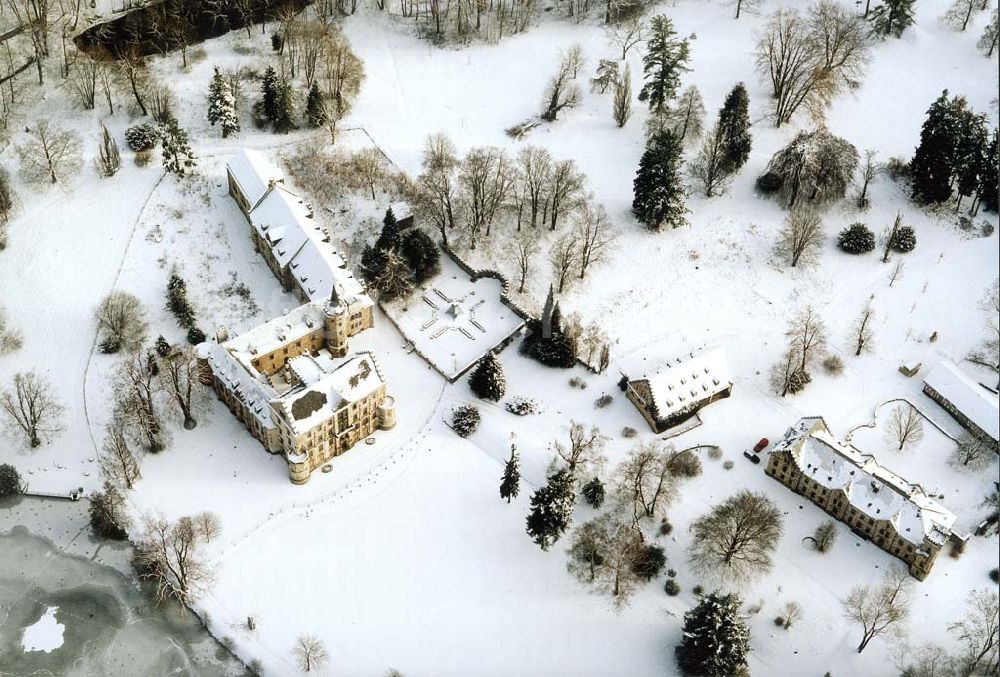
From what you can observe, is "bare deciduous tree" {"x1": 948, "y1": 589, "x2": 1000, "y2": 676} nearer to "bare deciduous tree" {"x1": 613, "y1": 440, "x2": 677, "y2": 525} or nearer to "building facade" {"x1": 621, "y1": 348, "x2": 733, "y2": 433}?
"bare deciduous tree" {"x1": 613, "y1": 440, "x2": 677, "y2": 525}

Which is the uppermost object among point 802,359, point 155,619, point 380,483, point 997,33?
point 997,33

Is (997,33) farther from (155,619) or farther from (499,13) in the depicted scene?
(155,619)

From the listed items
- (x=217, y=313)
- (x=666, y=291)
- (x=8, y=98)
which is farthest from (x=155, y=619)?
(x=8, y=98)

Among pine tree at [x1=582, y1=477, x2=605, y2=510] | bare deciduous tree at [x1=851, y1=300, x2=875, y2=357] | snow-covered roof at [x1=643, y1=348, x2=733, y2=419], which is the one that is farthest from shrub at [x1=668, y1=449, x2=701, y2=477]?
bare deciduous tree at [x1=851, y1=300, x2=875, y2=357]

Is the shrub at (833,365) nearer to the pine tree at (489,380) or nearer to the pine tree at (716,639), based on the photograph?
the pine tree at (716,639)

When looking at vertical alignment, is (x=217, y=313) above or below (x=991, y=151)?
below
